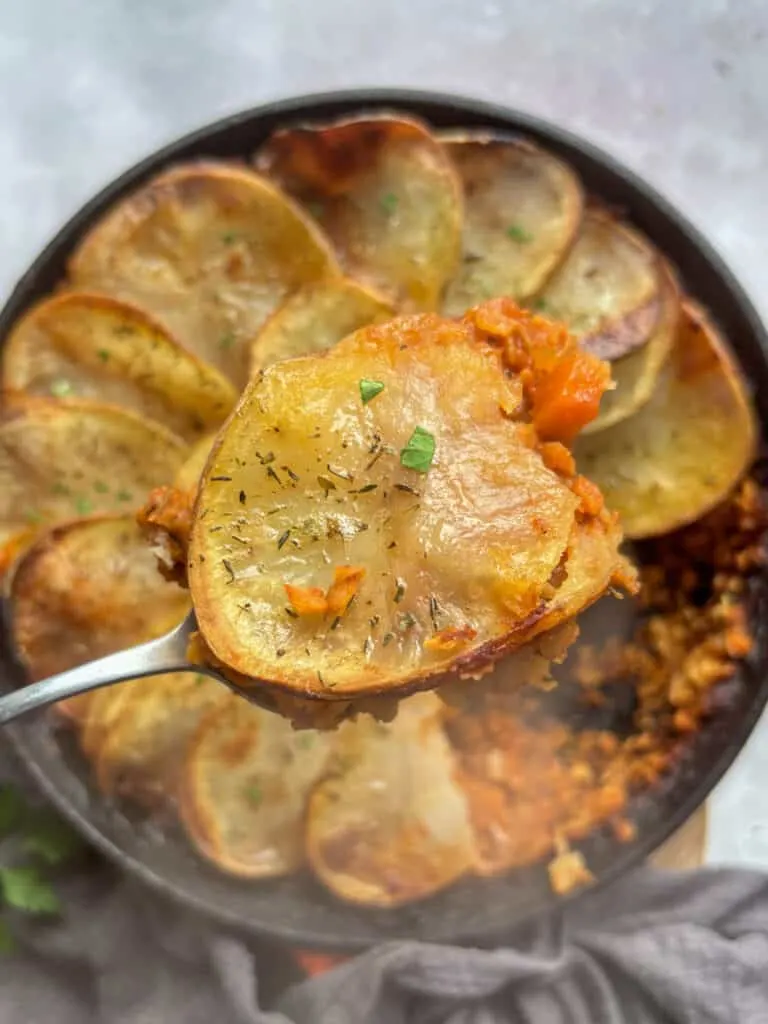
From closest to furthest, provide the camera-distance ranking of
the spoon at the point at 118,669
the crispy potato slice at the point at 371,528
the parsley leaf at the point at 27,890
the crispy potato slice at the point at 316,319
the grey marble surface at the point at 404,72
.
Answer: the crispy potato slice at the point at 371,528 → the spoon at the point at 118,669 → the crispy potato slice at the point at 316,319 → the parsley leaf at the point at 27,890 → the grey marble surface at the point at 404,72

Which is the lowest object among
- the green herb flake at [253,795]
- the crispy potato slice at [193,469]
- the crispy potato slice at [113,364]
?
the green herb flake at [253,795]

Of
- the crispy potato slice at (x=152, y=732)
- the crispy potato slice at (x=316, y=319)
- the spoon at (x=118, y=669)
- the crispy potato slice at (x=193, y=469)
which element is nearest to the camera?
the spoon at (x=118, y=669)

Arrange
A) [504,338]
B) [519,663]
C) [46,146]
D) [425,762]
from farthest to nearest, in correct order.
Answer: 1. [46,146]
2. [425,762]
3. [519,663]
4. [504,338]

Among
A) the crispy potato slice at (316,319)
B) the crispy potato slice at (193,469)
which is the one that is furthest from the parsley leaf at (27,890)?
the crispy potato slice at (316,319)

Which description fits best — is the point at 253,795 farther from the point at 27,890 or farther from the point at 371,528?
the point at 371,528

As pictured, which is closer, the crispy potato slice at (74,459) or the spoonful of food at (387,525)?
the spoonful of food at (387,525)

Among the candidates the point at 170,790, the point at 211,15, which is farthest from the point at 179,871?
the point at 211,15

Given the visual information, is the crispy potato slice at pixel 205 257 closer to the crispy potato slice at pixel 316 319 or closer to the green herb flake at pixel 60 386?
the crispy potato slice at pixel 316 319

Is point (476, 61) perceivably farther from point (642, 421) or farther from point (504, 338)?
point (504, 338)
